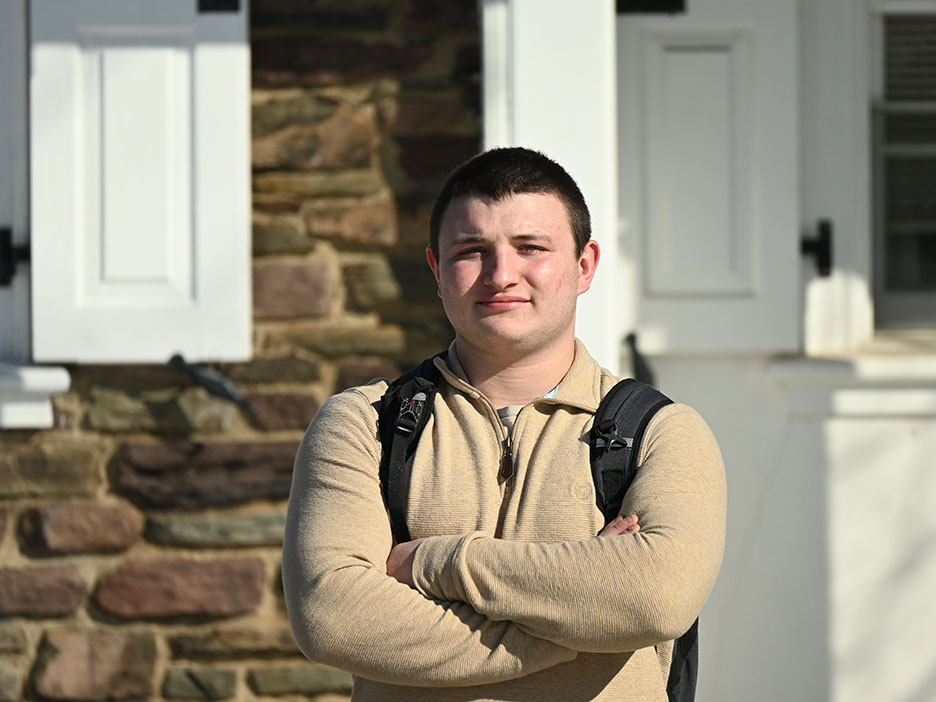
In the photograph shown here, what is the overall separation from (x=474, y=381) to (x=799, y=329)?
199 centimetres

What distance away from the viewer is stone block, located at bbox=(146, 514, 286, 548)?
322 cm

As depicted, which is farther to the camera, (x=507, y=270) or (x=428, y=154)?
(x=428, y=154)

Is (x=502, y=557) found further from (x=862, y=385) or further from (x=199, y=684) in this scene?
(x=862, y=385)

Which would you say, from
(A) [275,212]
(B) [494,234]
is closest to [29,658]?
(A) [275,212]

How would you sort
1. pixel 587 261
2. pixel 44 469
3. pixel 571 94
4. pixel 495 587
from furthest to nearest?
pixel 44 469
pixel 571 94
pixel 587 261
pixel 495 587

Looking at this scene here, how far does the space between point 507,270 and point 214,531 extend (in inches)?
70.2

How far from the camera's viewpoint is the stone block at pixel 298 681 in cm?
321

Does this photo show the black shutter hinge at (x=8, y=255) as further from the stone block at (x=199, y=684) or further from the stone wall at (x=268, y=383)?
the stone block at (x=199, y=684)

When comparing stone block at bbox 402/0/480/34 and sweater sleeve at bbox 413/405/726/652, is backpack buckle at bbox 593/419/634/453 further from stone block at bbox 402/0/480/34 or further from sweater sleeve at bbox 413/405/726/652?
stone block at bbox 402/0/480/34

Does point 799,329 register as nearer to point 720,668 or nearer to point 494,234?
point 720,668

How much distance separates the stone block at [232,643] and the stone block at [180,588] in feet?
0.19

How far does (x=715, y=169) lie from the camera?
3.56m

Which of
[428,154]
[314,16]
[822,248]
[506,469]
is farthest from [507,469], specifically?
[822,248]

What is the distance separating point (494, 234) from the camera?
1.75 meters
